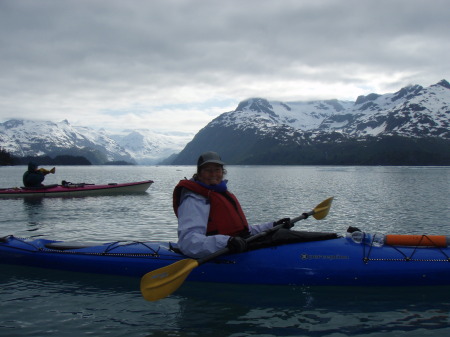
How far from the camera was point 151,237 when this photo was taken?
1575 centimetres

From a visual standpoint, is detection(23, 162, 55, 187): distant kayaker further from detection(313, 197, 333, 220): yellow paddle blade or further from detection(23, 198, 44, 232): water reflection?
detection(313, 197, 333, 220): yellow paddle blade

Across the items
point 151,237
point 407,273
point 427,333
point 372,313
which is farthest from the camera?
point 151,237

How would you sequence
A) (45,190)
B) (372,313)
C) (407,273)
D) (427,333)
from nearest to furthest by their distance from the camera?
(427,333), (372,313), (407,273), (45,190)

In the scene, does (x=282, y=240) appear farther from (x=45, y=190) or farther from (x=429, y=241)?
(x=45, y=190)

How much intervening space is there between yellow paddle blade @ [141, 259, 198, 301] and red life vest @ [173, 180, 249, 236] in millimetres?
1000

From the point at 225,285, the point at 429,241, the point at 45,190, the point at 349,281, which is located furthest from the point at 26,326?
the point at 45,190

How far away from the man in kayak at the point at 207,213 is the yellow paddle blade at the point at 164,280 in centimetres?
49

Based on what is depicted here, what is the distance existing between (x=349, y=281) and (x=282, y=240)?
160 cm

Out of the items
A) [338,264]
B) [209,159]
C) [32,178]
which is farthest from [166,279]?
[32,178]

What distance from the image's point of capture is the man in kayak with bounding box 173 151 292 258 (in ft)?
24.7

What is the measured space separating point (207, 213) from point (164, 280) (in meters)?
1.51

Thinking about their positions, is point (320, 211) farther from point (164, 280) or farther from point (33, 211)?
point (33, 211)

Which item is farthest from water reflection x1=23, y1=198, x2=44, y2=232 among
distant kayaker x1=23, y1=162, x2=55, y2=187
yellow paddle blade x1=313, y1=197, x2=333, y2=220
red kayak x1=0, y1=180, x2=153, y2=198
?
yellow paddle blade x1=313, y1=197, x2=333, y2=220

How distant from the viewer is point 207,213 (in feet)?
25.7
